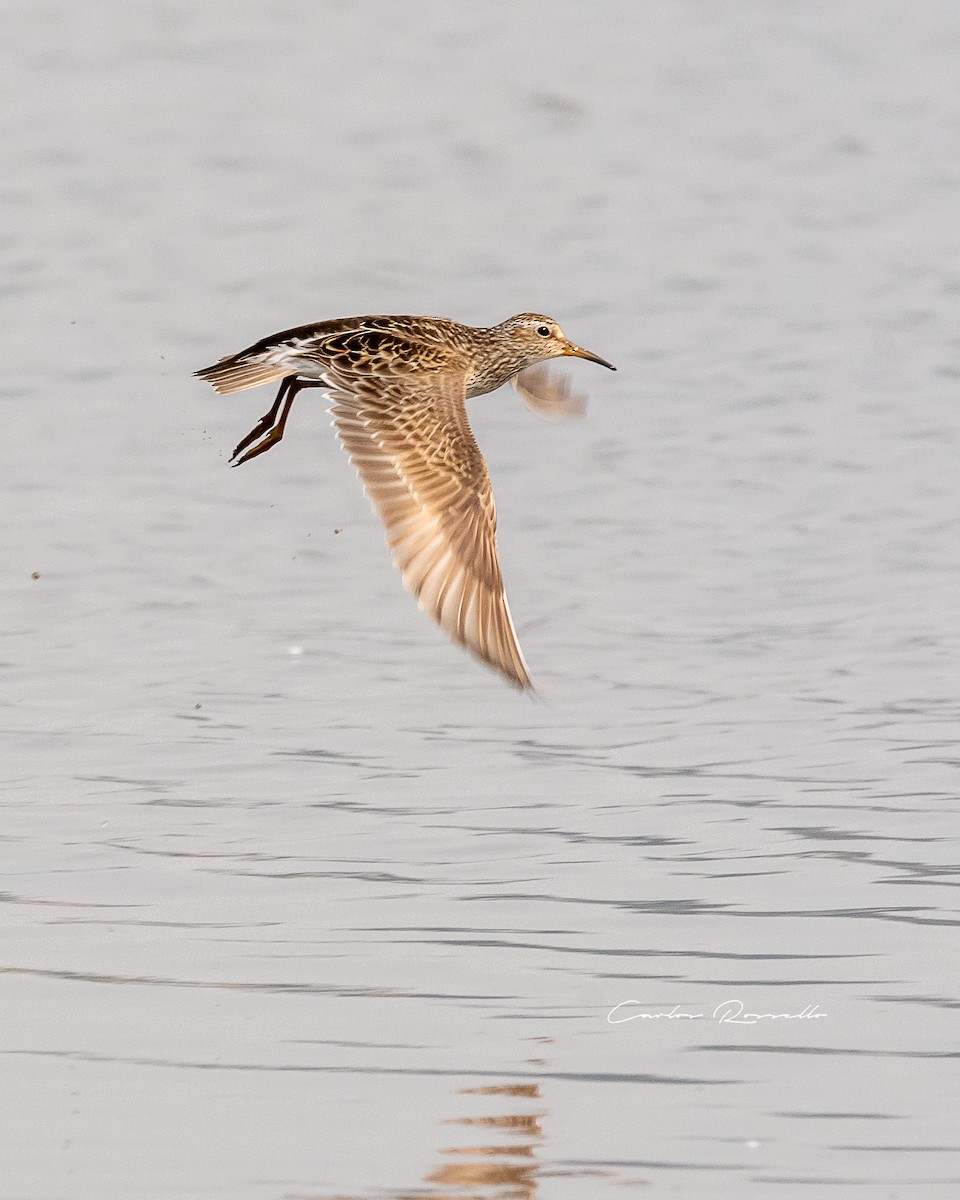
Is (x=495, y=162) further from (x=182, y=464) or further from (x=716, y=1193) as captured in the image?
(x=716, y=1193)

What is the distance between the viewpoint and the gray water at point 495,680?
762cm

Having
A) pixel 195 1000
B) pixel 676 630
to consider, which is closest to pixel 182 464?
pixel 676 630

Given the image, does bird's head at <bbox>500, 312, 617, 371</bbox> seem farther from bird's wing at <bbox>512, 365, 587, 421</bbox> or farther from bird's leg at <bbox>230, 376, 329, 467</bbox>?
bird's leg at <bbox>230, 376, 329, 467</bbox>

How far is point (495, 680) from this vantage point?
1361cm

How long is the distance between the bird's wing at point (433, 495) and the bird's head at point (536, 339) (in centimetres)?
135

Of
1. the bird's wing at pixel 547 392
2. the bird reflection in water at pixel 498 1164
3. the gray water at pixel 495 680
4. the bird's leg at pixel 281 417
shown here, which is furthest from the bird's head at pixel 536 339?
the bird reflection in water at pixel 498 1164

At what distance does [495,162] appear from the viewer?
2914 cm

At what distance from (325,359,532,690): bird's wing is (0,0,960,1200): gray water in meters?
1.08

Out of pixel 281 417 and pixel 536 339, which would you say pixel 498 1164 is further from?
pixel 536 339

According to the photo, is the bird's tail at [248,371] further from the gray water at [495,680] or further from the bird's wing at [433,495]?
the gray water at [495,680]

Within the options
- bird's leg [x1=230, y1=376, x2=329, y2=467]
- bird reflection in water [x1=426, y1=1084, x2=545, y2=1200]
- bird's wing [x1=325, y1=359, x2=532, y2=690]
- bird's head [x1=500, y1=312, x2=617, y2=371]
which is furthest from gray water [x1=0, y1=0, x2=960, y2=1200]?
bird's head [x1=500, y1=312, x2=617, y2=371]

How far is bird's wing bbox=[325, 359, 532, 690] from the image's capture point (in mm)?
9773

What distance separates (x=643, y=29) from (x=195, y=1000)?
99.8 feet

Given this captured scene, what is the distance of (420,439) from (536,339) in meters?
2.06
